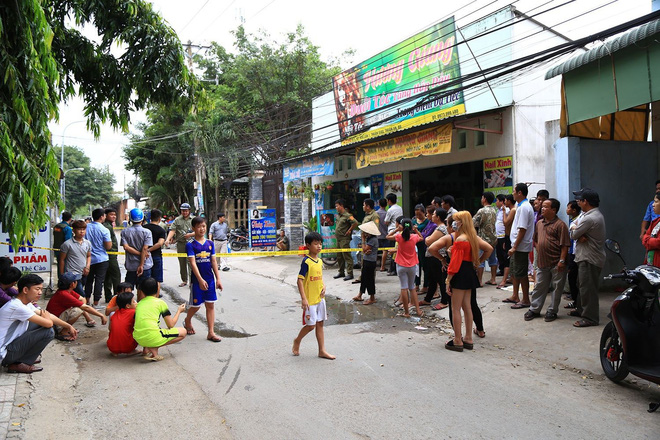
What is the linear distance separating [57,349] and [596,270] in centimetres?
717

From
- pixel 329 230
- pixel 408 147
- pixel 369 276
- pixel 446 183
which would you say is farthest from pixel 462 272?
pixel 446 183

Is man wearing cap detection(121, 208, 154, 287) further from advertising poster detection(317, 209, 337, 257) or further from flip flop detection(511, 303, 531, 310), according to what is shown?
advertising poster detection(317, 209, 337, 257)

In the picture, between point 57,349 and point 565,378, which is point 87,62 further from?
point 565,378

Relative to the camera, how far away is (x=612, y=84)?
7.02 metres

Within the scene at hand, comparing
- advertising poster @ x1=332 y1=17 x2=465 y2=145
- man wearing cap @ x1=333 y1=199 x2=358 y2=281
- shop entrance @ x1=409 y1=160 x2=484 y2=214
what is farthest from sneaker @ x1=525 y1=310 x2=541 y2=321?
shop entrance @ x1=409 y1=160 x2=484 y2=214

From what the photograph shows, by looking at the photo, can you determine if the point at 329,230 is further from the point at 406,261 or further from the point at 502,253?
the point at 406,261

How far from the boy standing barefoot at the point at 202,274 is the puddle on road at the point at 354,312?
6.46ft

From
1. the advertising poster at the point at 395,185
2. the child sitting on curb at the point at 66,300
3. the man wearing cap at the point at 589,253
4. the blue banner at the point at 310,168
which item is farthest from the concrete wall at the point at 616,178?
the blue banner at the point at 310,168

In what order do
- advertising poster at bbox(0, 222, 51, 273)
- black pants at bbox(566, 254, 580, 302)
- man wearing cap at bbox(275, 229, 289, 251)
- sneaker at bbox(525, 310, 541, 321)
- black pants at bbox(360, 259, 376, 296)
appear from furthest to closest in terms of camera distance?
1. man wearing cap at bbox(275, 229, 289, 251)
2. advertising poster at bbox(0, 222, 51, 273)
3. black pants at bbox(360, 259, 376, 296)
4. black pants at bbox(566, 254, 580, 302)
5. sneaker at bbox(525, 310, 541, 321)

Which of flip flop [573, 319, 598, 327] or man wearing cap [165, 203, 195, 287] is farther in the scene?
man wearing cap [165, 203, 195, 287]

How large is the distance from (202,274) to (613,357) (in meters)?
4.96

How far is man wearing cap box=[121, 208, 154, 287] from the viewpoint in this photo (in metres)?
7.79

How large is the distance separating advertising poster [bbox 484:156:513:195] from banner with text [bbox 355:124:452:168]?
1157 mm

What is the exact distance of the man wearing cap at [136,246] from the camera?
7793 mm
